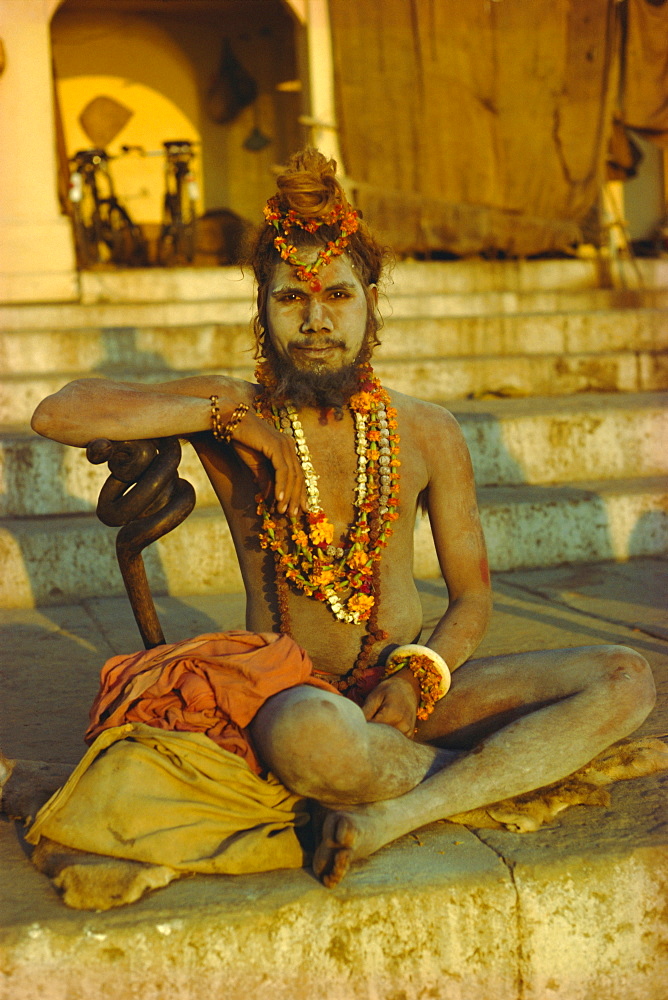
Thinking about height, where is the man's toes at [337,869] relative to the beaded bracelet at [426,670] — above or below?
below

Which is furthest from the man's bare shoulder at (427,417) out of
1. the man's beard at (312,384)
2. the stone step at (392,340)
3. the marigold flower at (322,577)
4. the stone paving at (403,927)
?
the stone step at (392,340)

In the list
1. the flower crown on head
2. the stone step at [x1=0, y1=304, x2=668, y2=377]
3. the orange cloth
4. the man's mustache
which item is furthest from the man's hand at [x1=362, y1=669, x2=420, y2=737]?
the stone step at [x1=0, y1=304, x2=668, y2=377]

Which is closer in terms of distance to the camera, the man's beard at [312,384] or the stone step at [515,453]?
the man's beard at [312,384]

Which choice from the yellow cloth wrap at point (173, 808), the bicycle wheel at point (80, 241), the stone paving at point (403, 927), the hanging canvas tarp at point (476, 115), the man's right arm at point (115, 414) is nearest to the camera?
the stone paving at point (403, 927)

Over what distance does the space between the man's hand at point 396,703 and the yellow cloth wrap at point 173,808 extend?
0.32 meters

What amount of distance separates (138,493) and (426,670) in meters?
0.90

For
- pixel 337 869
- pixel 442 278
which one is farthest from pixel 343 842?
pixel 442 278

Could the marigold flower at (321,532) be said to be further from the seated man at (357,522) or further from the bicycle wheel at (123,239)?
the bicycle wheel at (123,239)

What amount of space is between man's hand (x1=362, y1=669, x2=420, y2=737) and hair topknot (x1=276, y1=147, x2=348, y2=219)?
1315 mm

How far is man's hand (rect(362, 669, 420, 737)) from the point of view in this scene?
268 cm

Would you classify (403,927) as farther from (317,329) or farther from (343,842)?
(317,329)

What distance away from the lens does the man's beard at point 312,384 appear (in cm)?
297

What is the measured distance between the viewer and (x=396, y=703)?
272 centimetres

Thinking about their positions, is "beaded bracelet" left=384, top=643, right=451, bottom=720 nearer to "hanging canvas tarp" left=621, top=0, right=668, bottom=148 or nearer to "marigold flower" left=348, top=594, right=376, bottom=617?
"marigold flower" left=348, top=594, right=376, bottom=617
